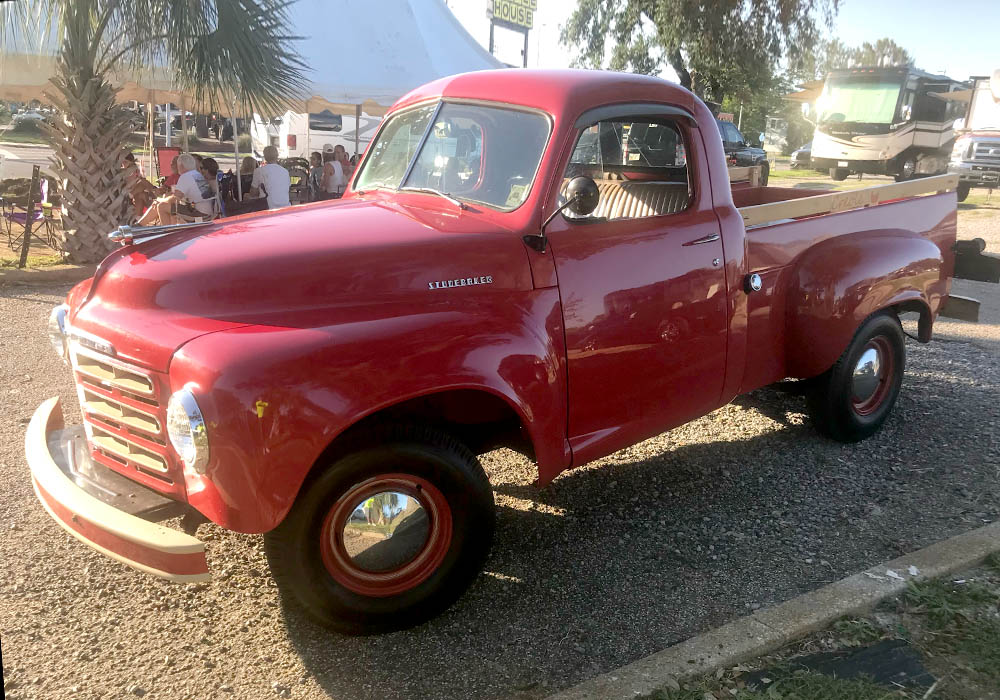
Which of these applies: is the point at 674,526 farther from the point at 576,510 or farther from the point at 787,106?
the point at 787,106

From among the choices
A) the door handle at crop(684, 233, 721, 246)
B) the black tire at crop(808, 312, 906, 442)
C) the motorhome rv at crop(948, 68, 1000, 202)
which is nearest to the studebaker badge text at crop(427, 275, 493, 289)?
the door handle at crop(684, 233, 721, 246)

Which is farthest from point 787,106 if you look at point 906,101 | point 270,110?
point 270,110

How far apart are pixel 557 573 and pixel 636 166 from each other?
206 centimetres

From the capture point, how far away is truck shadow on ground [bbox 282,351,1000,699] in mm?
2809

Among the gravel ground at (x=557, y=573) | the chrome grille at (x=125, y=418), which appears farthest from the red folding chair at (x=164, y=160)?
the chrome grille at (x=125, y=418)

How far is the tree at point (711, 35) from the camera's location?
27.0 meters

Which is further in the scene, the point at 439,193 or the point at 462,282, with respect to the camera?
the point at 439,193

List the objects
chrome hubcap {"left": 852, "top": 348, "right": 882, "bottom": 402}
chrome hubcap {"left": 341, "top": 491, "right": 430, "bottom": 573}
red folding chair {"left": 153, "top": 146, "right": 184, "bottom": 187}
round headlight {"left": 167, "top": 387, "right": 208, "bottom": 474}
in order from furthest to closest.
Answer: red folding chair {"left": 153, "top": 146, "right": 184, "bottom": 187} < chrome hubcap {"left": 852, "top": 348, "right": 882, "bottom": 402} < chrome hubcap {"left": 341, "top": 491, "right": 430, "bottom": 573} < round headlight {"left": 167, "top": 387, "right": 208, "bottom": 474}

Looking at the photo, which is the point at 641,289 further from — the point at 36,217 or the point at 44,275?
the point at 36,217

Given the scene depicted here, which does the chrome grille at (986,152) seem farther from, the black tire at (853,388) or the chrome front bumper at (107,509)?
the chrome front bumper at (107,509)

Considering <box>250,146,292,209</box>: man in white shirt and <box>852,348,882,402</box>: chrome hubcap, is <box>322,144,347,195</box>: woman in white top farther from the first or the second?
<box>852,348,882,402</box>: chrome hubcap

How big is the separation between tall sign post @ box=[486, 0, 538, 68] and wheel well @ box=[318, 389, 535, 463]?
28482 mm

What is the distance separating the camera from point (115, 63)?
10.1 m

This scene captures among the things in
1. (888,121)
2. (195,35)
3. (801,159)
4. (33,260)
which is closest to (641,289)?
(195,35)
